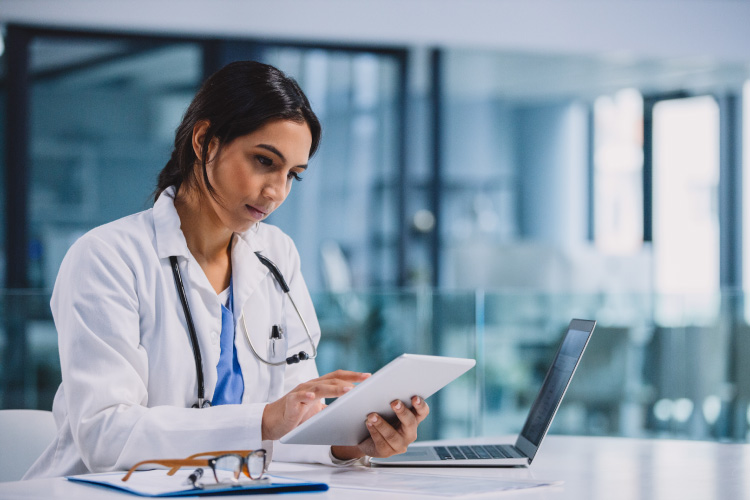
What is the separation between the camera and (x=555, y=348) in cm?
376

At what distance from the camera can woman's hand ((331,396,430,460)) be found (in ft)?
4.27

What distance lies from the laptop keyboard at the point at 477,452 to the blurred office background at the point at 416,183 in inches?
75.8

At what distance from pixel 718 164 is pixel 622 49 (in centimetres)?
249

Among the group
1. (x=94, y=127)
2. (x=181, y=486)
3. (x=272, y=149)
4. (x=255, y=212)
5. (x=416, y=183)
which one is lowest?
(x=181, y=486)

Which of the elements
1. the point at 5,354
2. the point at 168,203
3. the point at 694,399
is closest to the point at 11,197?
the point at 5,354

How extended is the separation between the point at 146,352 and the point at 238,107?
0.47m

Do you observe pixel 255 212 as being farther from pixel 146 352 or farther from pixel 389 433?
pixel 389 433

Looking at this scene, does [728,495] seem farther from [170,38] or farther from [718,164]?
[718,164]

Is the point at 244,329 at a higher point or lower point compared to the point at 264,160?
lower

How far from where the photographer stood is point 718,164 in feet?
23.6

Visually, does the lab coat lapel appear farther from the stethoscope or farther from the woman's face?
the woman's face

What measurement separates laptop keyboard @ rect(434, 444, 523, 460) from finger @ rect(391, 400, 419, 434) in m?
0.10

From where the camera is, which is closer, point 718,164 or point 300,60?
point 300,60

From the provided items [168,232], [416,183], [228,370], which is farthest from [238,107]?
[416,183]
